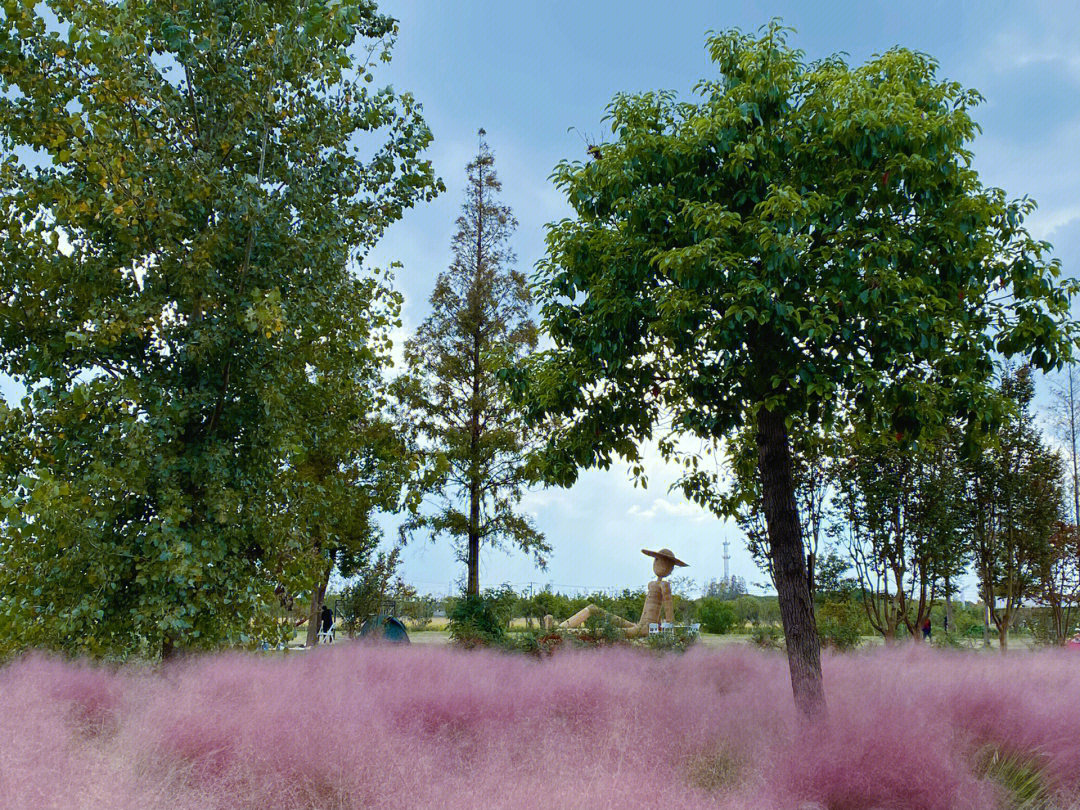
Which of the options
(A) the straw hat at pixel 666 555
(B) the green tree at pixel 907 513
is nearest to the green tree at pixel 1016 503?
(B) the green tree at pixel 907 513

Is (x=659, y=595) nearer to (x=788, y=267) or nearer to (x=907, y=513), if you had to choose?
(x=907, y=513)

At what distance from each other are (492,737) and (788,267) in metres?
4.17

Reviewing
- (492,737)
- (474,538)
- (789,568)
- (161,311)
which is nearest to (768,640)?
(474,538)

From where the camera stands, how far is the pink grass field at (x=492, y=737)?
401 cm

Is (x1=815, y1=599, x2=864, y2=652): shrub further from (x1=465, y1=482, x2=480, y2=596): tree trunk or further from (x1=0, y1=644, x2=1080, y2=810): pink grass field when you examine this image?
(x1=465, y1=482, x2=480, y2=596): tree trunk

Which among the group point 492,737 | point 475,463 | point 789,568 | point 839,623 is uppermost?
point 475,463

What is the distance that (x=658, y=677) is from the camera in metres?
8.63

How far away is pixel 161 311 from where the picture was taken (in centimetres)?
→ 764

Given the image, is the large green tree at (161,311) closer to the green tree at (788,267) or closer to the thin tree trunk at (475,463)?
the green tree at (788,267)

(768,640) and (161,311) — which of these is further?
(768,640)

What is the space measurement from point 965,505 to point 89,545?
16.6 m

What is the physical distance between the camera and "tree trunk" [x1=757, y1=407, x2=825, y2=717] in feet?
23.3

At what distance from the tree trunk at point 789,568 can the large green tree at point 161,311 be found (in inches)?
184

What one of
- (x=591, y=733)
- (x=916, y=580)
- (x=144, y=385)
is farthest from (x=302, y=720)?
(x=916, y=580)
